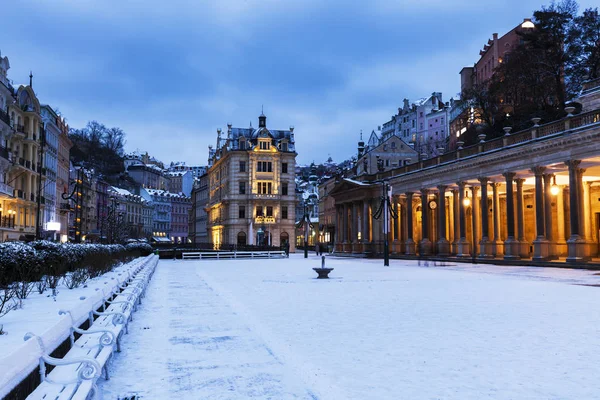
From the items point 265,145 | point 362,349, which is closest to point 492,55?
point 265,145

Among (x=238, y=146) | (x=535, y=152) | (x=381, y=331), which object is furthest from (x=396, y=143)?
(x=381, y=331)

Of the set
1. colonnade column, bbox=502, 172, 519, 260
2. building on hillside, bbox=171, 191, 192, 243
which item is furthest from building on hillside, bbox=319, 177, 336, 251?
building on hillside, bbox=171, 191, 192, 243

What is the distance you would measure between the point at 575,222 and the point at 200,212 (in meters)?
96.2

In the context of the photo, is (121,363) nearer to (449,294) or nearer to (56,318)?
(56,318)

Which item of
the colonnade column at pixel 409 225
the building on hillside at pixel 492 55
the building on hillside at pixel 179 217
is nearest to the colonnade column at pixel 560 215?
the colonnade column at pixel 409 225

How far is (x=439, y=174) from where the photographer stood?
4794cm

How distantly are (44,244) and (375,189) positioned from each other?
1781 inches

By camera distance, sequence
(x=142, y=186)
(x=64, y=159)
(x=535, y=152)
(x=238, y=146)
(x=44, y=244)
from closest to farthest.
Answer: (x=44, y=244) < (x=535, y=152) < (x=64, y=159) < (x=238, y=146) < (x=142, y=186)

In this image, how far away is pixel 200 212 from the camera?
12050 centimetres

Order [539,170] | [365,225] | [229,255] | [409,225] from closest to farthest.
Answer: [539,170] → [409,225] → [229,255] → [365,225]

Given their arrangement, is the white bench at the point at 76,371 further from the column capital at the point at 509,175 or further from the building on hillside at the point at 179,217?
the building on hillside at the point at 179,217

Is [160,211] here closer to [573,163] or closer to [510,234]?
[510,234]

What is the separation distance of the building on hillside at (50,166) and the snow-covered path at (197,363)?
5797cm

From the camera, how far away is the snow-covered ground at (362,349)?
6.05 m
